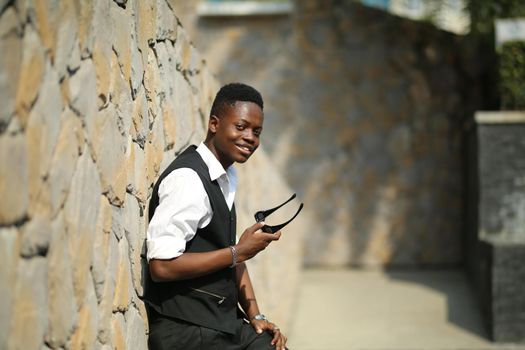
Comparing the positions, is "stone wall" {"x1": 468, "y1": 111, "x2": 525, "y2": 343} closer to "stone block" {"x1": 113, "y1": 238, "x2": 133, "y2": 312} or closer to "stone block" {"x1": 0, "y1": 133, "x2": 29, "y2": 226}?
"stone block" {"x1": 113, "y1": 238, "x2": 133, "y2": 312}

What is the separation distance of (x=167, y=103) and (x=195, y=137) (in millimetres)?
677

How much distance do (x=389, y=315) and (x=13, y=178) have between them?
6217 millimetres

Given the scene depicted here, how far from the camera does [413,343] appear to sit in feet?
20.0

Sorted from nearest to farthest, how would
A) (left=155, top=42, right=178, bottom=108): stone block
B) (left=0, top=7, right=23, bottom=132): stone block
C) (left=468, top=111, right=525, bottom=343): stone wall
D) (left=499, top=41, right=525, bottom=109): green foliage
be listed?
(left=0, top=7, right=23, bottom=132): stone block
(left=155, top=42, right=178, bottom=108): stone block
(left=468, top=111, right=525, bottom=343): stone wall
(left=499, top=41, right=525, bottom=109): green foliage

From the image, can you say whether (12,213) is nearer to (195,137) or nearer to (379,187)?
(195,137)

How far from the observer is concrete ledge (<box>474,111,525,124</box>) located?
747 centimetres

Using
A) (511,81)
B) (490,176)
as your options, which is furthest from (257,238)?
(511,81)

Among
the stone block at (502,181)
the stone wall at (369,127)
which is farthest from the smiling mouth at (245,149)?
the stone wall at (369,127)

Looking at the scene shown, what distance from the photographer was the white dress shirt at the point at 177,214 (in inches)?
92.6

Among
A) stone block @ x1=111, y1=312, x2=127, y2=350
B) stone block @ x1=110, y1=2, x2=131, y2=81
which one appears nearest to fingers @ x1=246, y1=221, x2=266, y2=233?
stone block @ x1=111, y1=312, x2=127, y2=350

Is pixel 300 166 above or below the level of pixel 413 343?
above

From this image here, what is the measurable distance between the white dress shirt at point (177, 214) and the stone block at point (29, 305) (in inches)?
23.4

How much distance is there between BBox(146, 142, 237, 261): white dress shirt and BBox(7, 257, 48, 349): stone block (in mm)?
594

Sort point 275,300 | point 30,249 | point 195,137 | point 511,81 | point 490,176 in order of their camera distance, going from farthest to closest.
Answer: point 511,81 → point 490,176 → point 275,300 → point 195,137 → point 30,249
